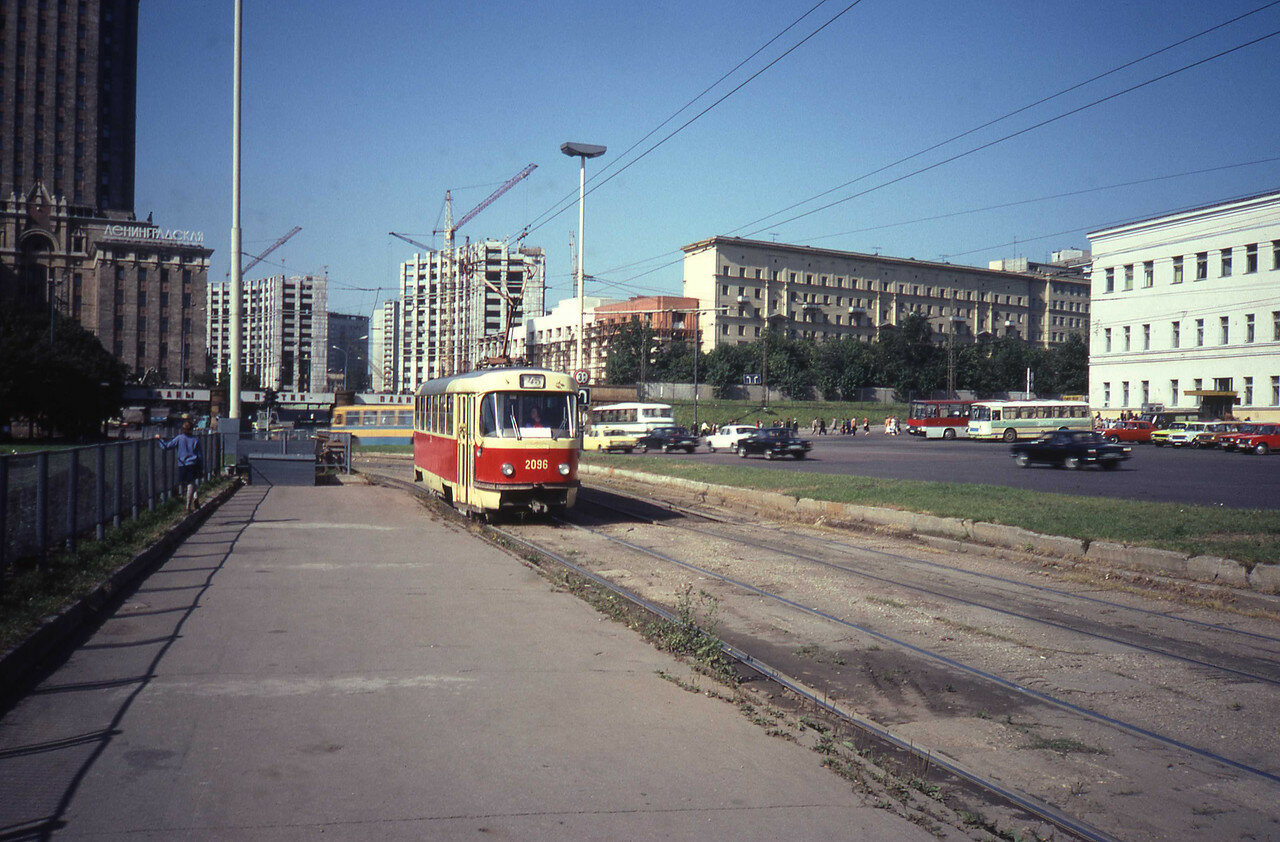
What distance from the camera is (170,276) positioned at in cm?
10681

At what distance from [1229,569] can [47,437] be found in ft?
217

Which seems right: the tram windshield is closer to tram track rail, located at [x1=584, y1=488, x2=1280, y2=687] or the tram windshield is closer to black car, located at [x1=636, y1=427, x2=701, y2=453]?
tram track rail, located at [x1=584, y1=488, x2=1280, y2=687]

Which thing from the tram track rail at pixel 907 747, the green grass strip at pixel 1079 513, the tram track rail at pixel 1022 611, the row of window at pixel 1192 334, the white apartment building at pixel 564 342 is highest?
the white apartment building at pixel 564 342

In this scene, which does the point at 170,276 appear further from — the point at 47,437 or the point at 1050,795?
the point at 1050,795

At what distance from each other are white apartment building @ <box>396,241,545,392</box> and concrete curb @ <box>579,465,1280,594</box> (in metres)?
106

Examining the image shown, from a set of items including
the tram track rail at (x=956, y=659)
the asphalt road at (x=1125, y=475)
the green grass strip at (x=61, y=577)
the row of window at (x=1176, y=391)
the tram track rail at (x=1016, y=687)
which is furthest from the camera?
the row of window at (x=1176, y=391)

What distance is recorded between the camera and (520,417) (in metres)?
16.4

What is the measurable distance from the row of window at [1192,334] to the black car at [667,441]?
36.8m

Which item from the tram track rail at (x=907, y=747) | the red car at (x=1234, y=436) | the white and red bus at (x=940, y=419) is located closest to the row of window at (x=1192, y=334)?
the white and red bus at (x=940, y=419)

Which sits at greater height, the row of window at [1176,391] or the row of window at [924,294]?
the row of window at [924,294]

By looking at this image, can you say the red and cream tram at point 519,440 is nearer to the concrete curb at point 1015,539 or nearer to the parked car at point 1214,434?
the concrete curb at point 1015,539

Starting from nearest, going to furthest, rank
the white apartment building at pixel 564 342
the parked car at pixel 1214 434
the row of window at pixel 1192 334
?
the parked car at pixel 1214 434
the row of window at pixel 1192 334
the white apartment building at pixel 564 342

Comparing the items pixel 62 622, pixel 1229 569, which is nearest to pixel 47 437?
pixel 62 622

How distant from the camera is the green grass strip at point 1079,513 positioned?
12055 millimetres
